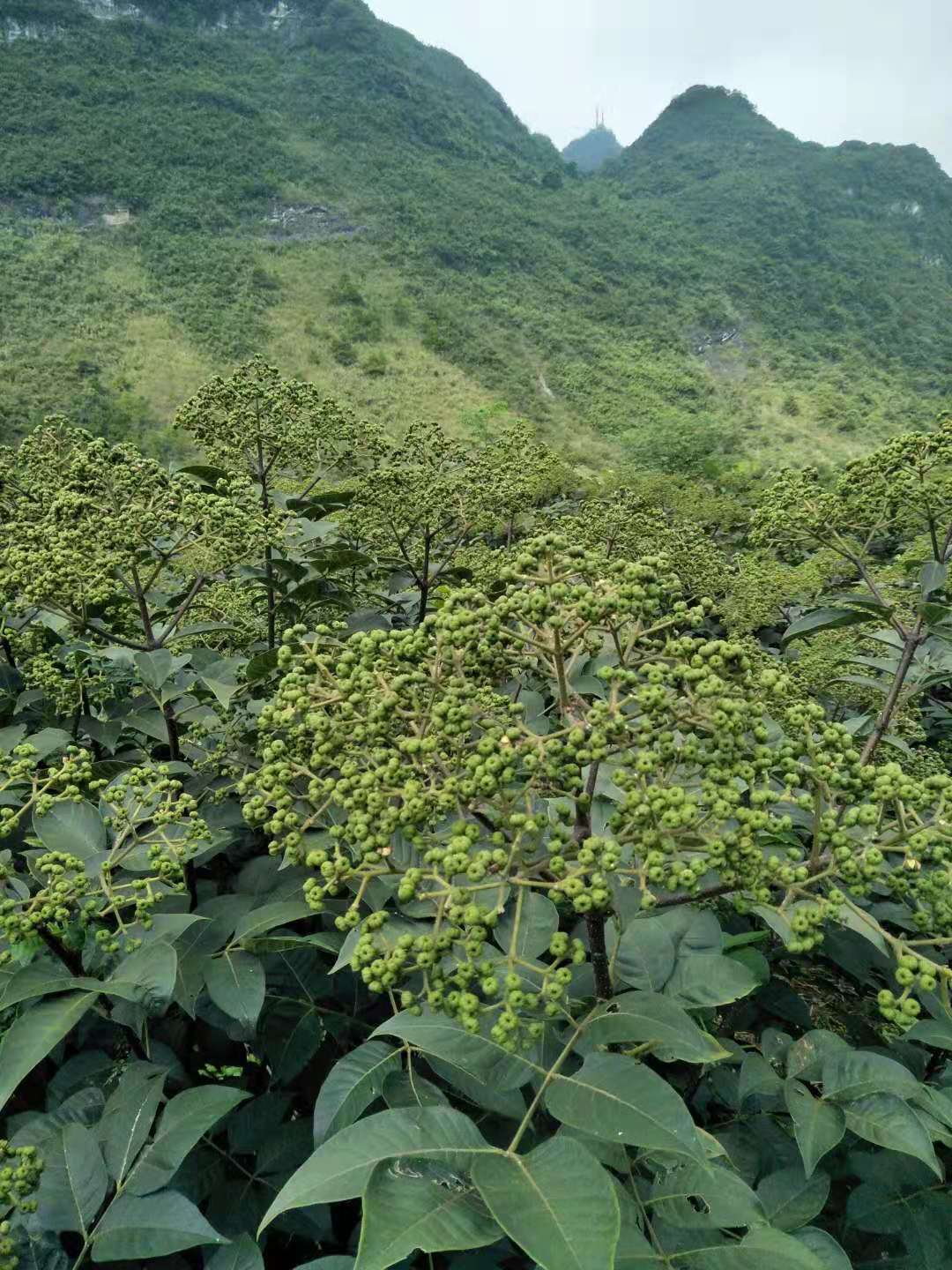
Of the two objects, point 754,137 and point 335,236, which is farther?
point 754,137

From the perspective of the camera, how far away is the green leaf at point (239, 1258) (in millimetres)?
1674

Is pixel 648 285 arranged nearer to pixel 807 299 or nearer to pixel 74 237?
pixel 807 299

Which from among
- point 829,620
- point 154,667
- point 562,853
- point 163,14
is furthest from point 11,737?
point 163,14

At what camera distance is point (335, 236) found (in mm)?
91500

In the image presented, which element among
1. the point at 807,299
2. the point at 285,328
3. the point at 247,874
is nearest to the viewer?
the point at 247,874

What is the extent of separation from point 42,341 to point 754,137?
147 meters

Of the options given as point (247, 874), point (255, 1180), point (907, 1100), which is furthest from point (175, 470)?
point (907, 1100)

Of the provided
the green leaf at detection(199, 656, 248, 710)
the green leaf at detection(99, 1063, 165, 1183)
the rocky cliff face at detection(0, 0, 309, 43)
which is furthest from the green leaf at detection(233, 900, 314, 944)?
the rocky cliff face at detection(0, 0, 309, 43)

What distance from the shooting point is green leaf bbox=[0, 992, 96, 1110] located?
1598 millimetres

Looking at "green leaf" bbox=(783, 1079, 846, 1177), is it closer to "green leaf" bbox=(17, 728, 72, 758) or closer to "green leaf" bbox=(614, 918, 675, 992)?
"green leaf" bbox=(614, 918, 675, 992)

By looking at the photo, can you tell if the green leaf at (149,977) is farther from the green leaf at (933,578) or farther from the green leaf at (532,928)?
the green leaf at (933,578)

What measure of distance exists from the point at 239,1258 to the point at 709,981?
1.22 metres

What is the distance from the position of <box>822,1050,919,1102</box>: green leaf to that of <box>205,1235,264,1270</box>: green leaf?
1.34 meters

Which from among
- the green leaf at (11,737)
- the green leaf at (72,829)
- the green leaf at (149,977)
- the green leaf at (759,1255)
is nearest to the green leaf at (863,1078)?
the green leaf at (759,1255)
